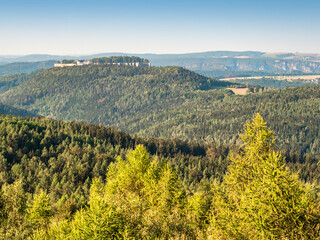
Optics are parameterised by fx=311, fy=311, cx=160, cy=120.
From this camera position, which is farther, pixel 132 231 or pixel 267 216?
pixel 132 231

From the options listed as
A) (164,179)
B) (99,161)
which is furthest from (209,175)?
(164,179)

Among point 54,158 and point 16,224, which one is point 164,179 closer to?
point 16,224

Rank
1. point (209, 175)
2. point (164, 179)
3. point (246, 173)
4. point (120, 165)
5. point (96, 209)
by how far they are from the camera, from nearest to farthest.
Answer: point (96, 209) < point (246, 173) < point (164, 179) < point (120, 165) < point (209, 175)

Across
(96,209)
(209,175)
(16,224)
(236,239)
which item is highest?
(96,209)

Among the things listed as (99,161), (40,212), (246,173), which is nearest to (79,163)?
(99,161)

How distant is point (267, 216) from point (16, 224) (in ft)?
134

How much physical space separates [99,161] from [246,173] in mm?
127897

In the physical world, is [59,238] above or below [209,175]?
above

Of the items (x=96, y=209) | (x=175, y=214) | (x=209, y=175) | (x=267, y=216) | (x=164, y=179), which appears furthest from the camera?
(x=209, y=175)

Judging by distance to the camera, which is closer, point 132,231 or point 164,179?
point 132,231

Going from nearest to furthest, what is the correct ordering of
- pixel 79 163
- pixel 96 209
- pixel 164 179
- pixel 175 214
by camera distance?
pixel 96 209 < pixel 175 214 < pixel 164 179 < pixel 79 163

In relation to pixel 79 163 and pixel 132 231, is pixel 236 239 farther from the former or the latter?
pixel 79 163

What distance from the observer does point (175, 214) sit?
52438mm

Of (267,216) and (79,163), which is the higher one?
(267,216)
